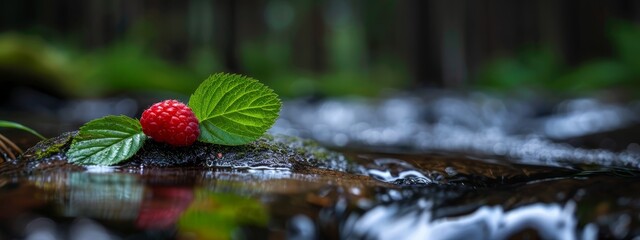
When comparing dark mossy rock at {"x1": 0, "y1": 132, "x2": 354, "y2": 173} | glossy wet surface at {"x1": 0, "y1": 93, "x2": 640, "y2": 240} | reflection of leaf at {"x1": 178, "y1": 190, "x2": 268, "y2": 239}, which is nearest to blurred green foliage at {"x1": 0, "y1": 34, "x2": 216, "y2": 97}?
dark mossy rock at {"x1": 0, "y1": 132, "x2": 354, "y2": 173}

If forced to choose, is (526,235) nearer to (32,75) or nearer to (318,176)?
(318,176)

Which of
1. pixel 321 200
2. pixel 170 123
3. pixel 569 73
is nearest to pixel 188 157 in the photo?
pixel 170 123

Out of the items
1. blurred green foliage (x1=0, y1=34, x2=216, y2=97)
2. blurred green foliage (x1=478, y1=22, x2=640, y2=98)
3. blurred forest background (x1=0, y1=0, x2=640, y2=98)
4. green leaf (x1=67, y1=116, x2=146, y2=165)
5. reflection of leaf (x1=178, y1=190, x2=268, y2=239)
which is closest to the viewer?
reflection of leaf (x1=178, y1=190, x2=268, y2=239)

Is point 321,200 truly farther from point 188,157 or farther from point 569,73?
point 569,73

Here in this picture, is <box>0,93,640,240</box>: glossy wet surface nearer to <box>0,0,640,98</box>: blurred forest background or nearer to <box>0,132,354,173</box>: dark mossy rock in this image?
<box>0,132,354,173</box>: dark mossy rock

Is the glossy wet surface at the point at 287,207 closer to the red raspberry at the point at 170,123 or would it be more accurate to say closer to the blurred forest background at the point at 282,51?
the red raspberry at the point at 170,123

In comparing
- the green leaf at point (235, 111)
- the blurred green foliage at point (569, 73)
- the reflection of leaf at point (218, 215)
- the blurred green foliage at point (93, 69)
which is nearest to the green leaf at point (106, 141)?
the green leaf at point (235, 111)

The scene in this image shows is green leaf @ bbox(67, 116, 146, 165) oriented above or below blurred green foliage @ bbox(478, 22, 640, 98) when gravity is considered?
below

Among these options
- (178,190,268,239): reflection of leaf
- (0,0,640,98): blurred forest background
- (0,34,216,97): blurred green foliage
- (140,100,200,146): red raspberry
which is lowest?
(178,190,268,239): reflection of leaf
